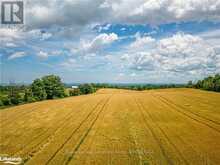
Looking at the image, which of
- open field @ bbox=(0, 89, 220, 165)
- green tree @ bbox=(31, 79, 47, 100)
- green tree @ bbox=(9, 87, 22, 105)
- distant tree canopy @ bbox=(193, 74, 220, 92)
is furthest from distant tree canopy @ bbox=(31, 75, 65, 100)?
open field @ bbox=(0, 89, 220, 165)

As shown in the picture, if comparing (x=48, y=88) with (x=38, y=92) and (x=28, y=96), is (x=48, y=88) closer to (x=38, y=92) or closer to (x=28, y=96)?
(x=38, y=92)

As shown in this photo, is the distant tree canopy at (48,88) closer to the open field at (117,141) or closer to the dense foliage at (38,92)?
the dense foliage at (38,92)

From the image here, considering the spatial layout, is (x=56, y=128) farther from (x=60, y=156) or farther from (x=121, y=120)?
(x=60, y=156)

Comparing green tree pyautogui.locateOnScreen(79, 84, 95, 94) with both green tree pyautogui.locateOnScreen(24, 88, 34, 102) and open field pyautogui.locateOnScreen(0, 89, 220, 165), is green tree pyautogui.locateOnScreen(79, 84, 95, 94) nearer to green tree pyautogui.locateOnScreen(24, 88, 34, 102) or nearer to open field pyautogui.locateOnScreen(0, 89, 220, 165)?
green tree pyautogui.locateOnScreen(24, 88, 34, 102)

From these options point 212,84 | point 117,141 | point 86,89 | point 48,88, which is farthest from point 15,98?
point 117,141

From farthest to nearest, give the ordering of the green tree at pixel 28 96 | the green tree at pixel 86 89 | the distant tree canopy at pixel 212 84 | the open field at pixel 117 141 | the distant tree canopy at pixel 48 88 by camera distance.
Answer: the green tree at pixel 86 89, the distant tree canopy at pixel 212 84, the distant tree canopy at pixel 48 88, the green tree at pixel 28 96, the open field at pixel 117 141

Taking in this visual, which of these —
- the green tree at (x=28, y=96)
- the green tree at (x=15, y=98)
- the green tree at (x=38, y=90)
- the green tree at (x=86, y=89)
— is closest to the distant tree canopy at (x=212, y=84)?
the green tree at (x=86, y=89)

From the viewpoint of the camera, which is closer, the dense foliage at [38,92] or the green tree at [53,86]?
the dense foliage at [38,92]
